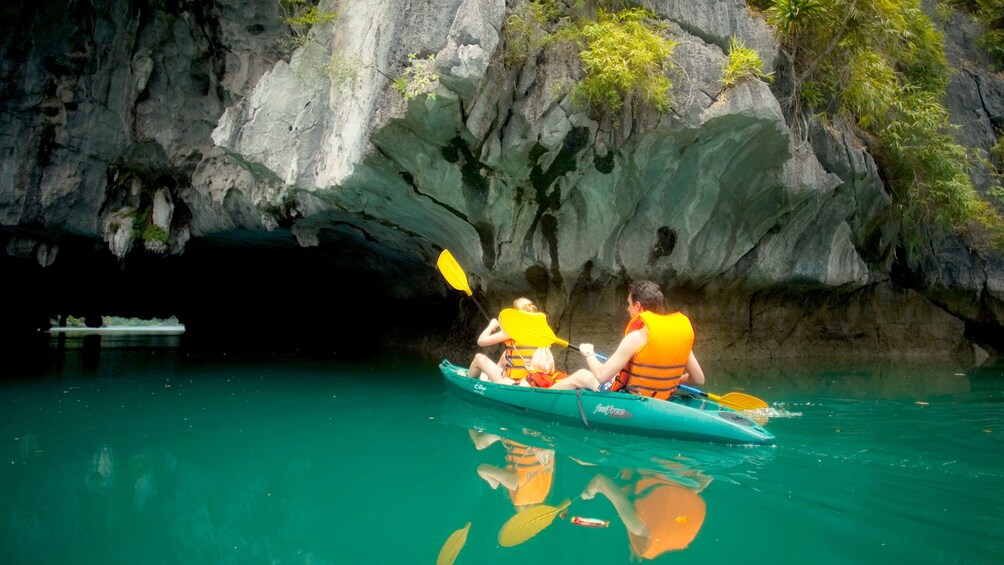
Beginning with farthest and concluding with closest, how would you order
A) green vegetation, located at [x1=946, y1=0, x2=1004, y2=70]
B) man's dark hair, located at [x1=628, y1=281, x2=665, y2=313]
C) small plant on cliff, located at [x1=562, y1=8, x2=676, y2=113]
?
green vegetation, located at [x1=946, y1=0, x2=1004, y2=70]
small plant on cliff, located at [x1=562, y1=8, x2=676, y2=113]
man's dark hair, located at [x1=628, y1=281, x2=665, y2=313]

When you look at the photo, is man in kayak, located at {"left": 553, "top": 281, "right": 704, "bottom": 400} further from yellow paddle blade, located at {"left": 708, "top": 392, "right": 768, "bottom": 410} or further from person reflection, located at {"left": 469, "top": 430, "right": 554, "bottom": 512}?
person reflection, located at {"left": 469, "top": 430, "right": 554, "bottom": 512}

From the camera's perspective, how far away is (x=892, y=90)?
8.05 metres

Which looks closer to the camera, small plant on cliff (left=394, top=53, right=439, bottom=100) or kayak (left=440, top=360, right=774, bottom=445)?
kayak (left=440, top=360, right=774, bottom=445)

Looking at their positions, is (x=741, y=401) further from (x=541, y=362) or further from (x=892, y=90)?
(x=892, y=90)

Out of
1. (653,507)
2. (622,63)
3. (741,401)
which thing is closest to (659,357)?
(741,401)

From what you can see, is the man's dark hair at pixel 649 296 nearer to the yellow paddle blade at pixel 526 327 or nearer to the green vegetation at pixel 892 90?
the yellow paddle blade at pixel 526 327

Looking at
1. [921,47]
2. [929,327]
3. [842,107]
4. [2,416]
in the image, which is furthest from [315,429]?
[929,327]

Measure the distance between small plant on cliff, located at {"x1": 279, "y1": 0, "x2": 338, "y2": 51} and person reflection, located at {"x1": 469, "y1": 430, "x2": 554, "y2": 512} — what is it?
596 centimetres

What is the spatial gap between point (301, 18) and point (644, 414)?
6.65 m

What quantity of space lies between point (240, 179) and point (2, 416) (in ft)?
15.7

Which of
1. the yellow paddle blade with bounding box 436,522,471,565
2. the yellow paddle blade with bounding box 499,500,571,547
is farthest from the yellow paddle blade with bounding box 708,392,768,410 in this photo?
the yellow paddle blade with bounding box 436,522,471,565

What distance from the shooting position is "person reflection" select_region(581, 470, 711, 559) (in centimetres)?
252

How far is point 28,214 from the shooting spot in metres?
9.54

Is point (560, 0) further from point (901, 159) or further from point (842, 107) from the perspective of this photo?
point (901, 159)
